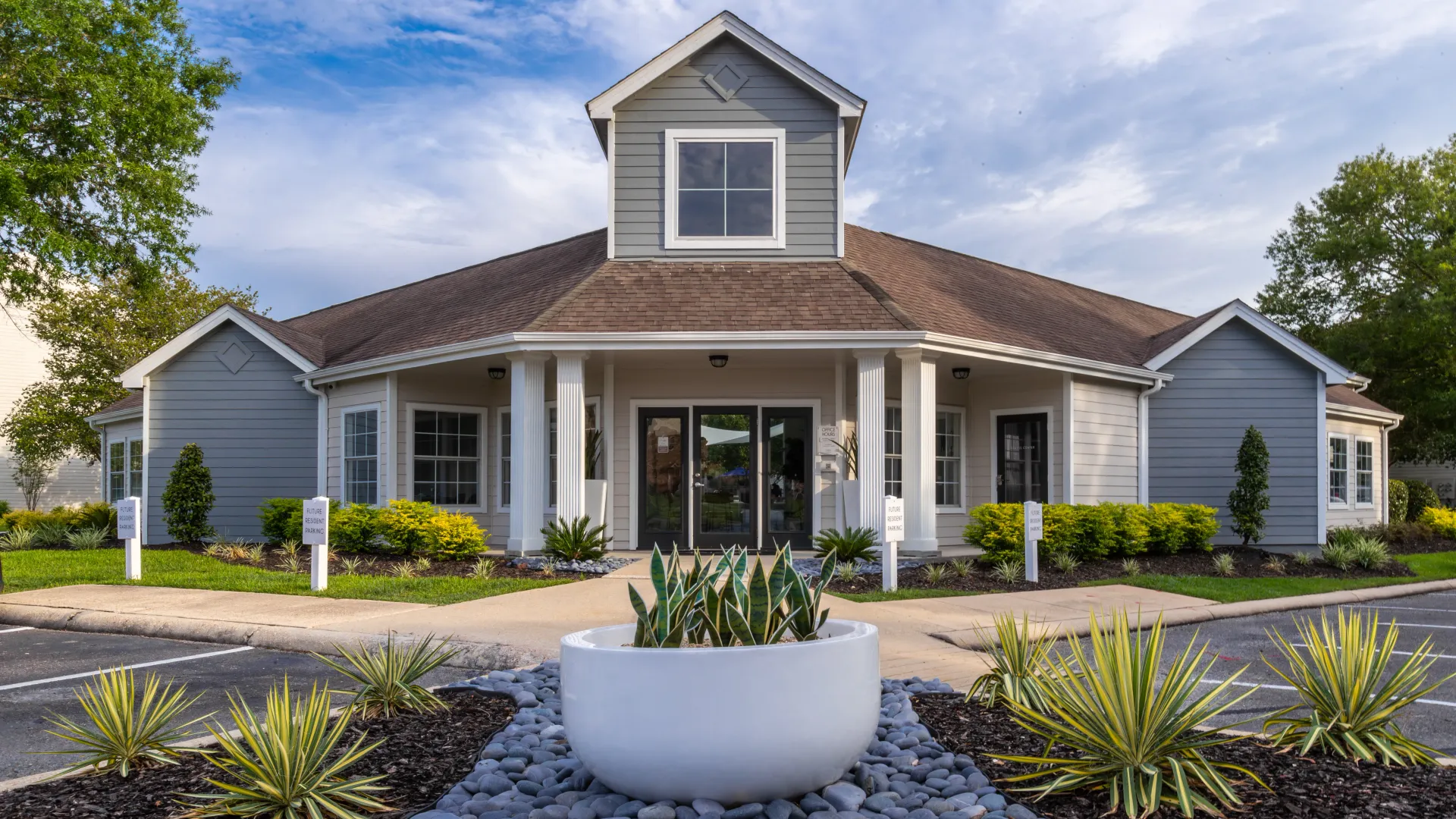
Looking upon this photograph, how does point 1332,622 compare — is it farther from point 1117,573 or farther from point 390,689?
point 390,689

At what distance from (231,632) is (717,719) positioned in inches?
251

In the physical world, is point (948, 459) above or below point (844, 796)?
above

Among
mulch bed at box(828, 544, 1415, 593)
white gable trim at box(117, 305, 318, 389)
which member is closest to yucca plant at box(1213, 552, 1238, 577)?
mulch bed at box(828, 544, 1415, 593)

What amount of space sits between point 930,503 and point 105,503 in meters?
18.5

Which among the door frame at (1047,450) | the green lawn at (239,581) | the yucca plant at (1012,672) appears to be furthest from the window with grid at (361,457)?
the yucca plant at (1012,672)

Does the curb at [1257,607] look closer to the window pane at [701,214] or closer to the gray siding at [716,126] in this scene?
the gray siding at [716,126]

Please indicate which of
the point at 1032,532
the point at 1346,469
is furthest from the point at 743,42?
the point at 1346,469

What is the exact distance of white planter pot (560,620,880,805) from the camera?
3.45 meters

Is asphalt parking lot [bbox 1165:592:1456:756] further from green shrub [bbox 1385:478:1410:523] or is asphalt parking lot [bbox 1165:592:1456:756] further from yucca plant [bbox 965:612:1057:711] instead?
green shrub [bbox 1385:478:1410:523]

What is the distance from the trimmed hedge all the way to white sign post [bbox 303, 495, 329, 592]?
25.3 ft

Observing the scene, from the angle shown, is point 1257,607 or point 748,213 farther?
point 748,213

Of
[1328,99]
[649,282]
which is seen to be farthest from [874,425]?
[1328,99]

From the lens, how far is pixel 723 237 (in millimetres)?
14570

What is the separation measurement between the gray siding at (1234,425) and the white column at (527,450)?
1001cm
